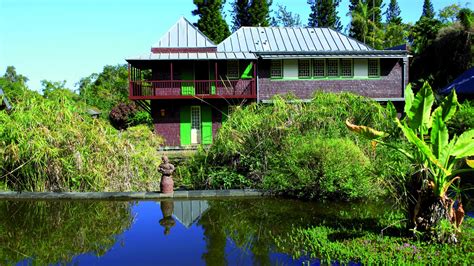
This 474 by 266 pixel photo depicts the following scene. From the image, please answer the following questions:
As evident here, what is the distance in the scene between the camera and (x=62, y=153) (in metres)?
9.32

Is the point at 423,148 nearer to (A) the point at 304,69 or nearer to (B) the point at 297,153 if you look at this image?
(B) the point at 297,153

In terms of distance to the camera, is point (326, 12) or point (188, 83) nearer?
point (188, 83)

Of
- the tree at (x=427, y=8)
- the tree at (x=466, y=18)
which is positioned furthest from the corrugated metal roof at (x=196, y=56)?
the tree at (x=427, y=8)

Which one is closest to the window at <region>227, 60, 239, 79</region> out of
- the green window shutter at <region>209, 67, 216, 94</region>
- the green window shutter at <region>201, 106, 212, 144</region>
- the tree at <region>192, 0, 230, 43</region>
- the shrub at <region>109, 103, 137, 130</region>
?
the green window shutter at <region>209, 67, 216, 94</region>

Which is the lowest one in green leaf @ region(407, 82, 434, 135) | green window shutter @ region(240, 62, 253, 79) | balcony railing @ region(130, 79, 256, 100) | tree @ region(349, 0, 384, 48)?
green leaf @ region(407, 82, 434, 135)

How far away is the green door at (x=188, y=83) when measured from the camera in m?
22.0

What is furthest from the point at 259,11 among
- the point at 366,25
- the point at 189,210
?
the point at 189,210

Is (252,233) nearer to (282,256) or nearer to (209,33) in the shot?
(282,256)

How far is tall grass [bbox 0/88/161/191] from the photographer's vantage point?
9.20m

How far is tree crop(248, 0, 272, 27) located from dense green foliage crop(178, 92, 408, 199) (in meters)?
25.3

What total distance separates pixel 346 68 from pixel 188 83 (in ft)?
26.2

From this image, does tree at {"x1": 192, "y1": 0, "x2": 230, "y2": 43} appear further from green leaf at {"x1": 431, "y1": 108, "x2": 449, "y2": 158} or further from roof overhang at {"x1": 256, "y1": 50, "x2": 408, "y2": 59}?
green leaf at {"x1": 431, "y1": 108, "x2": 449, "y2": 158}

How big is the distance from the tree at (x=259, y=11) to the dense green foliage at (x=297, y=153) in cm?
2526

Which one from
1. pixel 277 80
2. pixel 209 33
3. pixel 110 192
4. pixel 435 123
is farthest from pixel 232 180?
pixel 209 33
